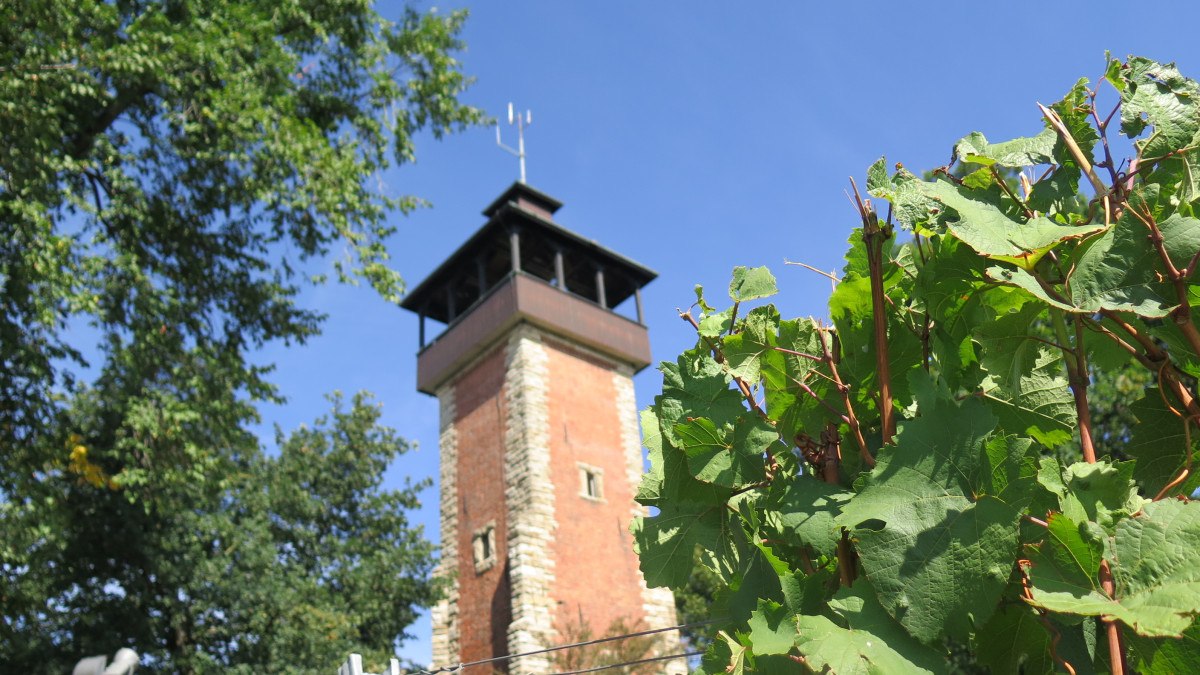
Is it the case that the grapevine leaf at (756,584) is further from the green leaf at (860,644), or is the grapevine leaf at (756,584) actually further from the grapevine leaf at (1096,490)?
the grapevine leaf at (1096,490)

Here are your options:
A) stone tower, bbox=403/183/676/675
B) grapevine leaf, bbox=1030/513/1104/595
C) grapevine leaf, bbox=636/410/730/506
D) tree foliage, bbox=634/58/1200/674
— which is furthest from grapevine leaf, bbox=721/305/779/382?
stone tower, bbox=403/183/676/675

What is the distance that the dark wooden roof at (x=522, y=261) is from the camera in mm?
22766

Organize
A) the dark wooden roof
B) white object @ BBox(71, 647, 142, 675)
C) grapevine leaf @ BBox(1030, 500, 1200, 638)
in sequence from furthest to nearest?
the dark wooden roof
white object @ BBox(71, 647, 142, 675)
grapevine leaf @ BBox(1030, 500, 1200, 638)

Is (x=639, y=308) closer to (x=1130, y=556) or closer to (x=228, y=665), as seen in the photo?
(x=228, y=665)

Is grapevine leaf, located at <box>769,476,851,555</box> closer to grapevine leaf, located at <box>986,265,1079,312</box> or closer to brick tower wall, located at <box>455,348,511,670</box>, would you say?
grapevine leaf, located at <box>986,265,1079,312</box>

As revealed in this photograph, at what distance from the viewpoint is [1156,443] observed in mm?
1258

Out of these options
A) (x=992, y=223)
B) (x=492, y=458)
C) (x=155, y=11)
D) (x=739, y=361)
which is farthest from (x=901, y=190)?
(x=492, y=458)

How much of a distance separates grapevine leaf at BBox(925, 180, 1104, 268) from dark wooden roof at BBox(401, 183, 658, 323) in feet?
69.4

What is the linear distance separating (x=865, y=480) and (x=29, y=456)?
10.5 metres

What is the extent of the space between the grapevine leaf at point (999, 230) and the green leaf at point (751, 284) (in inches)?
11.6

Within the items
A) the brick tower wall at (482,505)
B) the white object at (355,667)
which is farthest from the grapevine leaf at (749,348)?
the brick tower wall at (482,505)

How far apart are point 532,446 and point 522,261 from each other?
7.54 meters

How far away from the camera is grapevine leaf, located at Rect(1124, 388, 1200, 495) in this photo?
4.08ft

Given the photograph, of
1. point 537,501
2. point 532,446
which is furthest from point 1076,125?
point 532,446
